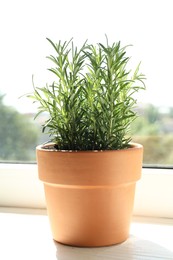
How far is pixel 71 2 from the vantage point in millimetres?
1068

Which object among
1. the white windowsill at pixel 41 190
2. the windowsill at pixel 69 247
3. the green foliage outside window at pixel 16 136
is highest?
the green foliage outside window at pixel 16 136

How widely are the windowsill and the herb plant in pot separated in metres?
0.02

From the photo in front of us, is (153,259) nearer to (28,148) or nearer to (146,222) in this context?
(146,222)

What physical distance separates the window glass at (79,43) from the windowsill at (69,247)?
20 cm

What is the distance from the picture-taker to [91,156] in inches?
28.4

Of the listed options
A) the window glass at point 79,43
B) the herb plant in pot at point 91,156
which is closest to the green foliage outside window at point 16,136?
the window glass at point 79,43

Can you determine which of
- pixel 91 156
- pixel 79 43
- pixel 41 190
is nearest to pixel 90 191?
pixel 91 156

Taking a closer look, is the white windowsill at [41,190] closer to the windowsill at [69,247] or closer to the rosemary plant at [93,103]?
the windowsill at [69,247]

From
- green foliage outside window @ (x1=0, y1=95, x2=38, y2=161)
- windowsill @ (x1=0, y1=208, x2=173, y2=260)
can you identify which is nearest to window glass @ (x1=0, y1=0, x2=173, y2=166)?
green foliage outside window @ (x1=0, y1=95, x2=38, y2=161)

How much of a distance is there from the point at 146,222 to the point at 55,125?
324mm

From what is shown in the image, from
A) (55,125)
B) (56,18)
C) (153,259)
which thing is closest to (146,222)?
(153,259)

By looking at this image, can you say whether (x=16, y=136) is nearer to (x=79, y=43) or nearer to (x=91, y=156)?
(x=79, y=43)

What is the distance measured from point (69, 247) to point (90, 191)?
0.40ft

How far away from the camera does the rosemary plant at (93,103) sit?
0.76m
